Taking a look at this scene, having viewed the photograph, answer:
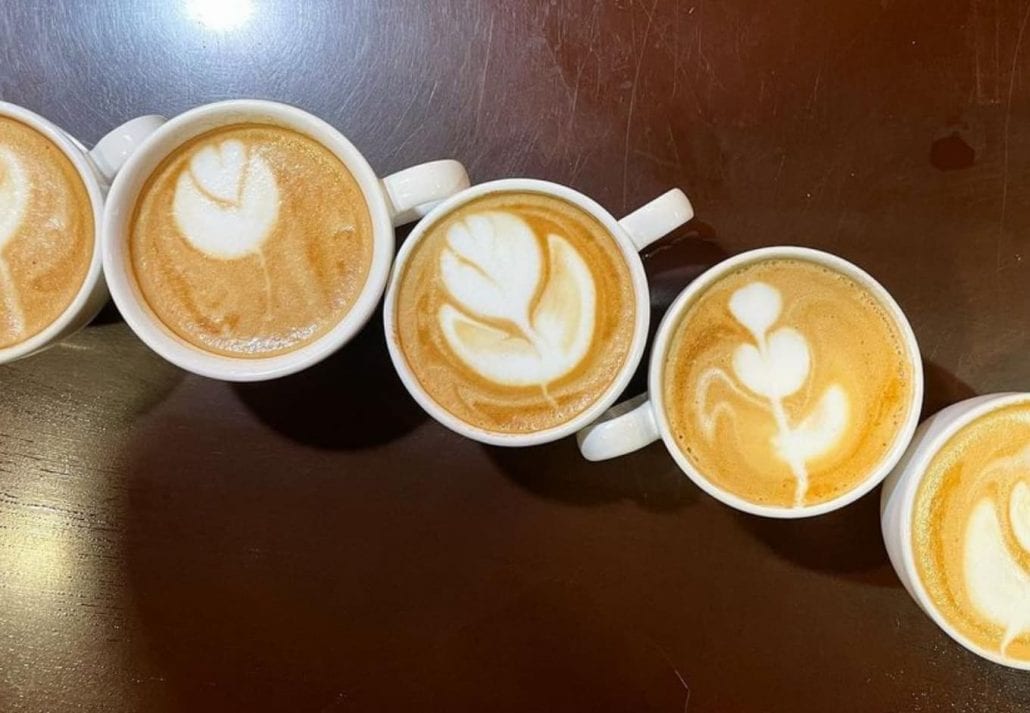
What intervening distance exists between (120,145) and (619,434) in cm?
54

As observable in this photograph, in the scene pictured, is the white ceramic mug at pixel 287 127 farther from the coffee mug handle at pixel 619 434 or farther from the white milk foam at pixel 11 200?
the coffee mug handle at pixel 619 434

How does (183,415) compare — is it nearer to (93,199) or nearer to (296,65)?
(93,199)

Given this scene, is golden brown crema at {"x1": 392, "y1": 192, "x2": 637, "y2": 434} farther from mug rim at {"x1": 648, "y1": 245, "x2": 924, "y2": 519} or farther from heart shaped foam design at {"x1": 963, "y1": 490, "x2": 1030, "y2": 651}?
heart shaped foam design at {"x1": 963, "y1": 490, "x2": 1030, "y2": 651}

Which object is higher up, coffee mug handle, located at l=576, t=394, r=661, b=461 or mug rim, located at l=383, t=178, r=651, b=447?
mug rim, located at l=383, t=178, r=651, b=447

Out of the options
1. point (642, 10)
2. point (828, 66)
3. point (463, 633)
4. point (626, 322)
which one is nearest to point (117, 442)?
point (463, 633)

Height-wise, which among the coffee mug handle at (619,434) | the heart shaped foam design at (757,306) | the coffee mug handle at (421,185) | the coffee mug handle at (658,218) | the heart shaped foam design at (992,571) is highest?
the coffee mug handle at (421,185)

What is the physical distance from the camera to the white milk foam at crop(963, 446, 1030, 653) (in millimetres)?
894

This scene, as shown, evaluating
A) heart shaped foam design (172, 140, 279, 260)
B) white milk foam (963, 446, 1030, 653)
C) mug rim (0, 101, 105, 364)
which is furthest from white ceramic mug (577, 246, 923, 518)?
mug rim (0, 101, 105, 364)

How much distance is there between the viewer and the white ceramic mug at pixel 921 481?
2.85ft

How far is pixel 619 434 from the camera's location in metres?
0.85

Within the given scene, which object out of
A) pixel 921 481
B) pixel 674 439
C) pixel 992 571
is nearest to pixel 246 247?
pixel 674 439

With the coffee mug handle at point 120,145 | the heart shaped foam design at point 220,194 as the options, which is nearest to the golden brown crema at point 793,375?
the heart shaped foam design at point 220,194

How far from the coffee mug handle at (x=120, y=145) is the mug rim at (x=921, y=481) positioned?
784 mm

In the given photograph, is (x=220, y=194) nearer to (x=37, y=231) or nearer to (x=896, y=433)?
(x=37, y=231)
